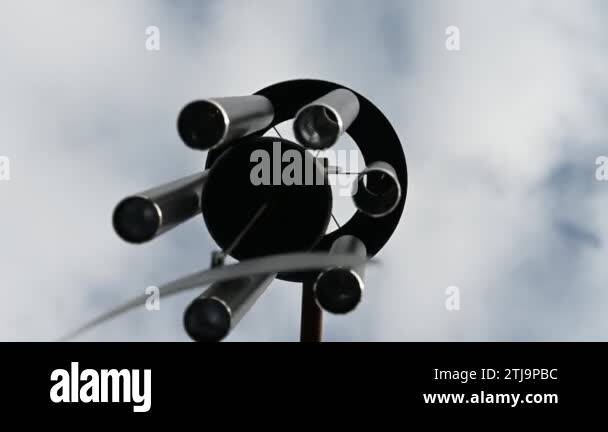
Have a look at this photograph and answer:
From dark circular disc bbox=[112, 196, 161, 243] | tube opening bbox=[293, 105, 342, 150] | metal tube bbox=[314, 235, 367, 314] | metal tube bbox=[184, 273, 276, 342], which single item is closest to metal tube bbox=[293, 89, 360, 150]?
tube opening bbox=[293, 105, 342, 150]

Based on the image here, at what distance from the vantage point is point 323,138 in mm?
12398

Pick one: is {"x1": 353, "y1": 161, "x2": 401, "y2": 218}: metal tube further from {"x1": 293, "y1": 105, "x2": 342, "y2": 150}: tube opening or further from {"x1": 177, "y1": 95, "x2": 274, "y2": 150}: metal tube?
{"x1": 177, "y1": 95, "x2": 274, "y2": 150}: metal tube

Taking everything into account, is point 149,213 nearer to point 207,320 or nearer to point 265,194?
point 207,320

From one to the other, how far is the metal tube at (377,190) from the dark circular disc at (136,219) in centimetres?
363

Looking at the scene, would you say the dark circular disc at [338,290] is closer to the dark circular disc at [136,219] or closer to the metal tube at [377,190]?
the metal tube at [377,190]

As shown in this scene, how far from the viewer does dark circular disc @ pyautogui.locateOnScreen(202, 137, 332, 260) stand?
45.5 feet

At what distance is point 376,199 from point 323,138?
1639 millimetres

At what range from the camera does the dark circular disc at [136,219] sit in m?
11.6

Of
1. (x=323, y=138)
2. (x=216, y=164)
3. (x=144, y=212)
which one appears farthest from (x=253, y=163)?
(x=144, y=212)

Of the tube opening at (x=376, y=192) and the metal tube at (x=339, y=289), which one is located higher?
the tube opening at (x=376, y=192)

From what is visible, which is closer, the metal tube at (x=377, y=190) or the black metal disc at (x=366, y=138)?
the metal tube at (x=377, y=190)

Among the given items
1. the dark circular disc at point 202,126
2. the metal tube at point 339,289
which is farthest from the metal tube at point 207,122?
the metal tube at point 339,289

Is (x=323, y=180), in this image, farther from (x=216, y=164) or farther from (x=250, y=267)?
(x=250, y=267)

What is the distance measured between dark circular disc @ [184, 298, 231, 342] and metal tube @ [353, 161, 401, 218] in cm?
333
